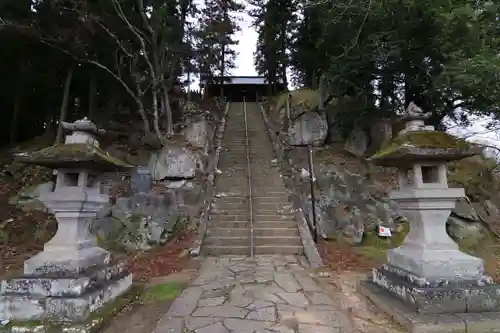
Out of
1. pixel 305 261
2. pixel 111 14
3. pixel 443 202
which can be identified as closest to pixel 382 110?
pixel 305 261

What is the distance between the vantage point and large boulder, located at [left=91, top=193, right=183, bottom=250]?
7.77 metres

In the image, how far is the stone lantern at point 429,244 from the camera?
368cm

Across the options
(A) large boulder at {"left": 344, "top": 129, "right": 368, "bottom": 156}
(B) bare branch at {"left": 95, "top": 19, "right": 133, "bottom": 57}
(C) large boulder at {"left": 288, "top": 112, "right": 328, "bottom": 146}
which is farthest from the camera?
(C) large boulder at {"left": 288, "top": 112, "right": 328, "bottom": 146}

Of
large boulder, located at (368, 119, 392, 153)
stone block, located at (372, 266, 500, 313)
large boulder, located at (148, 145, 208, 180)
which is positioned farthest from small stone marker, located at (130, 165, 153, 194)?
large boulder, located at (368, 119, 392, 153)

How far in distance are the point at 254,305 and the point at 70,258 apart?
93.0 inches

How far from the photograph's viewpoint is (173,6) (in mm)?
12945

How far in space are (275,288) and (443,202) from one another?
264 cm

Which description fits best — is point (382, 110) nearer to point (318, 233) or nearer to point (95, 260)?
point (318, 233)

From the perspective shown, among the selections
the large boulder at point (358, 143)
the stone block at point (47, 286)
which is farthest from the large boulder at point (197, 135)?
the stone block at point (47, 286)

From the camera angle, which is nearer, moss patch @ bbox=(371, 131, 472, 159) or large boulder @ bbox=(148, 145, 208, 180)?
moss patch @ bbox=(371, 131, 472, 159)

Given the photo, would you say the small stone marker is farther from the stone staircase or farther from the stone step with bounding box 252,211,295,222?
the stone step with bounding box 252,211,295,222

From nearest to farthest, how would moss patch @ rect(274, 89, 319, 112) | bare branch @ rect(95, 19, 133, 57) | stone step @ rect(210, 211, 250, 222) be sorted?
stone step @ rect(210, 211, 250, 222)
bare branch @ rect(95, 19, 133, 57)
moss patch @ rect(274, 89, 319, 112)

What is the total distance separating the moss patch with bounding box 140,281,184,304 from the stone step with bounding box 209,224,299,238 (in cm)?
267

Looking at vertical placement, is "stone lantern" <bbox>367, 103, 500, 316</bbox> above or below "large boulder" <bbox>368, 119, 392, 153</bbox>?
below
